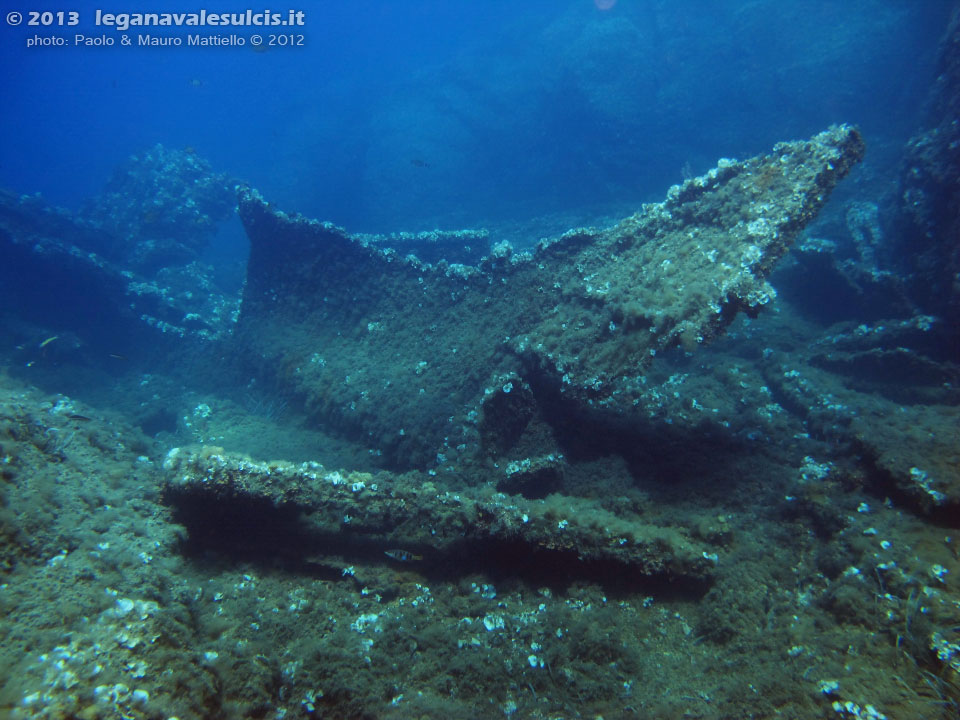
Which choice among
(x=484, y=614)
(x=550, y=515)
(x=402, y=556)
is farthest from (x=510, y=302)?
(x=484, y=614)

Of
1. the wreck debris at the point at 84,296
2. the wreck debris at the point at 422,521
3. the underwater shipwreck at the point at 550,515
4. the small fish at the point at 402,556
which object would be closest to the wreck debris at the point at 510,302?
the underwater shipwreck at the point at 550,515

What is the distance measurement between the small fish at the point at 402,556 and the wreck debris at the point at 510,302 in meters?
1.87

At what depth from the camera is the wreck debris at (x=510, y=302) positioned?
16.2ft

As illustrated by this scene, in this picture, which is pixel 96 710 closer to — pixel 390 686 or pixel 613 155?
pixel 390 686

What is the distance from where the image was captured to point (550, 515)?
379 cm

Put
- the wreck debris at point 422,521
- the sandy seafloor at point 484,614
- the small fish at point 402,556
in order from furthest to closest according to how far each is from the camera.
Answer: the small fish at point 402,556 → the wreck debris at point 422,521 → the sandy seafloor at point 484,614

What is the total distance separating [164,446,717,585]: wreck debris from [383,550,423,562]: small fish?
1.3 inches

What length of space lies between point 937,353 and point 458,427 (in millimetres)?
7837

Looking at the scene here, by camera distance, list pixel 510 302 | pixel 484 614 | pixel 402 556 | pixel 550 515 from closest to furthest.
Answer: pixel 484 614, pixel 550 515, pixel 402 556, pixel 510 302

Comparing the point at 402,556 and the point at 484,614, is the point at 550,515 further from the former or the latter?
the point at 402,556

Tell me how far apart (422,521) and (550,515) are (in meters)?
1.18

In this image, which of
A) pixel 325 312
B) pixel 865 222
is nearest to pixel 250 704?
pixel 325 312

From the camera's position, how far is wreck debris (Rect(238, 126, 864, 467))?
4.95 metres

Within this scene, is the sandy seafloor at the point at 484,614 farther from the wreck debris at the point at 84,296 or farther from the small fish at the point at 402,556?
the wreck debris at the point at 84,296
